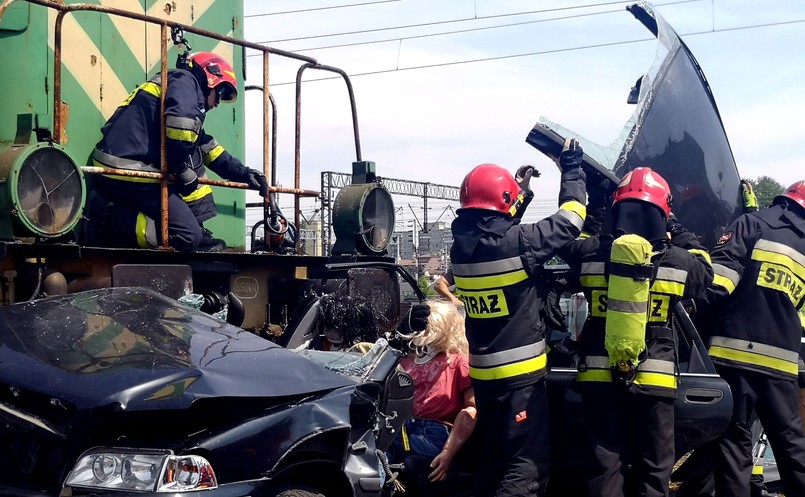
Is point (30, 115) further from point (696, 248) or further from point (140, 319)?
point (696, 248)

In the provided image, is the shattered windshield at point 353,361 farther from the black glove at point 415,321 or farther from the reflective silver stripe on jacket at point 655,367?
the reflective silver stripe on jacket at point 655,367

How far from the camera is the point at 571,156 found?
206 inches

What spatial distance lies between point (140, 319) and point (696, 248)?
11.0 feet

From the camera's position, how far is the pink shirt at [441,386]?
532 centimetres

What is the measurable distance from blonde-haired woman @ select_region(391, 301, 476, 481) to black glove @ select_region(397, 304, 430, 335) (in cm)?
64

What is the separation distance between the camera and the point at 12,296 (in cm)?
455

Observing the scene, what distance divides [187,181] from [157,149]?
0.41 metres

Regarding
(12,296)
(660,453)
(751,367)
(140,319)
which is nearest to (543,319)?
(660,453)

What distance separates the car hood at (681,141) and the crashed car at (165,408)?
2.89m

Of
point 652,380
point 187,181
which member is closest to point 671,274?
point 652,380

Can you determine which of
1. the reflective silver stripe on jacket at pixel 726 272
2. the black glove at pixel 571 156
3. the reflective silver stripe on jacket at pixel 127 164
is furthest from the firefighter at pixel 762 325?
the reflective silver stripe on jacket at pixel 127 164

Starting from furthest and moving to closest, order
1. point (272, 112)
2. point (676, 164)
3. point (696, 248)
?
point (272, 112), point (676, 164), point (696, 248)

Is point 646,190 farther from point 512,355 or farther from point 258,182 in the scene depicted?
point 258,182

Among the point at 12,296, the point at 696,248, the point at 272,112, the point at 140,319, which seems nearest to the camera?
the point at 140,319
